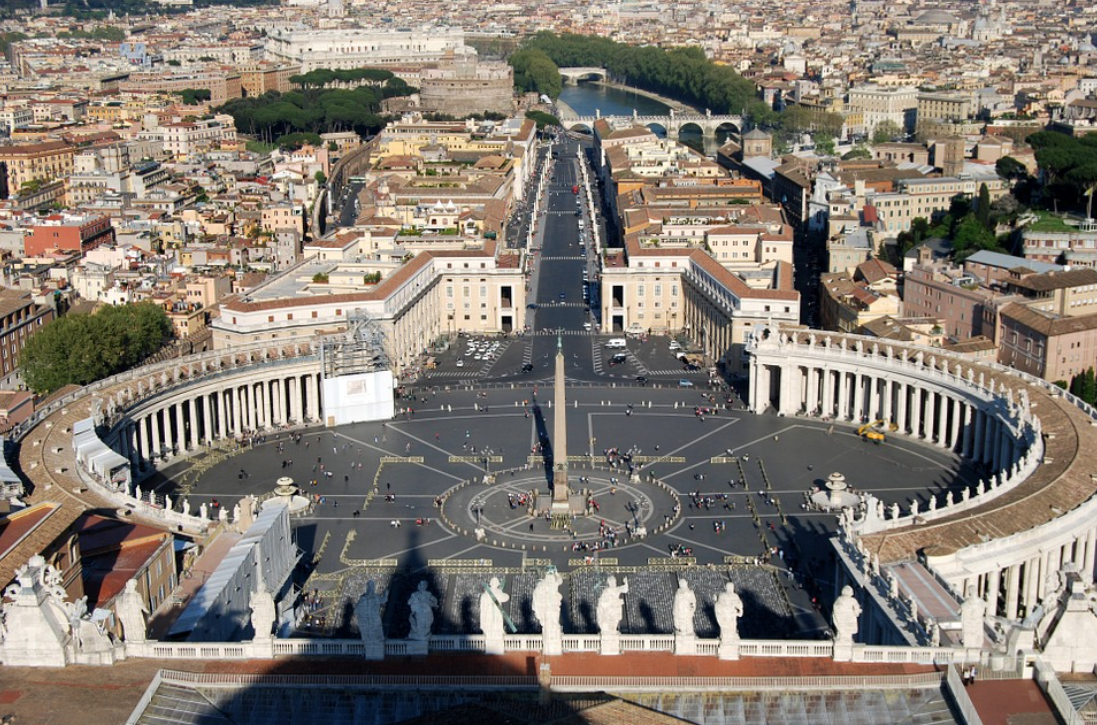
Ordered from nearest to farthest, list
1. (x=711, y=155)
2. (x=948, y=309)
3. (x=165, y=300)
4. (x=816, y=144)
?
(x=948, y=309) → (x=165, y=300) → (x=816, y=144) → (x=711, y=155)

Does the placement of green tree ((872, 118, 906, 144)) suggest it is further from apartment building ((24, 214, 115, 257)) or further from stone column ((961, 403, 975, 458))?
stone column ((961, 403, 975, 458))

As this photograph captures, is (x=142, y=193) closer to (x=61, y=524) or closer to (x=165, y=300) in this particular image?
(x=165, y=300)

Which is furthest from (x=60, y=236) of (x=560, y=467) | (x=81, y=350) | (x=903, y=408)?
(x=903, y=408)

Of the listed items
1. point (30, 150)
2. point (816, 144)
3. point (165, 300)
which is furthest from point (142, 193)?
point (816, 144)

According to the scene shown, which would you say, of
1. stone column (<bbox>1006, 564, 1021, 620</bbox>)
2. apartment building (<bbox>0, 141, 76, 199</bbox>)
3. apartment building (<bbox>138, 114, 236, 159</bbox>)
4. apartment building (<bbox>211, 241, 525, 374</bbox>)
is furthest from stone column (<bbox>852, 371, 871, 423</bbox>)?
apartment building (<bbox>138, 114, 236, 159</bbox>)

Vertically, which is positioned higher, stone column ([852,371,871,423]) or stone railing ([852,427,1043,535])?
stone railing ([852,427,1043,535])

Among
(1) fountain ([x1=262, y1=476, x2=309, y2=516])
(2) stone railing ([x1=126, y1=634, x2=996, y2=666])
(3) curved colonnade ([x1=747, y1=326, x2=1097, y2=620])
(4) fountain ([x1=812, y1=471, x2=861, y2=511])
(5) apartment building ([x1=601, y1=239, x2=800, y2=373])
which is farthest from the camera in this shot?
(5) apartment building ([x1=601, y1=239, x2=800, y2=373])
